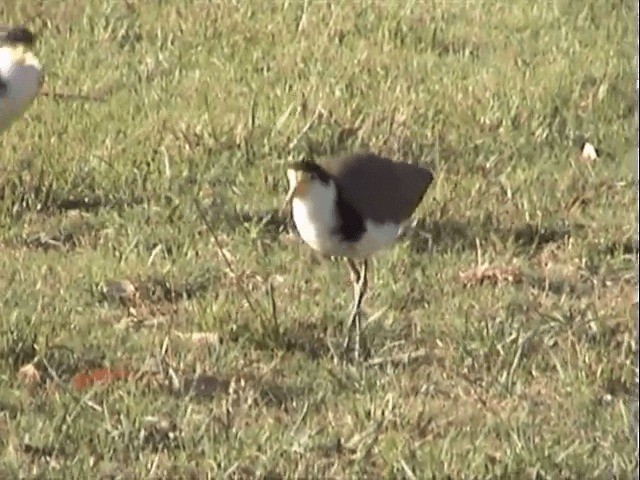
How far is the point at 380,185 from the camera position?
641 cm

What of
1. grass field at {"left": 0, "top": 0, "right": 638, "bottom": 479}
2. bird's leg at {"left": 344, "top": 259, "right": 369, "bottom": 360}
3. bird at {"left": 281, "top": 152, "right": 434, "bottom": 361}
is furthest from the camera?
bird at {"left": 281, "top": 152, "right": 434, "bottom": 361}

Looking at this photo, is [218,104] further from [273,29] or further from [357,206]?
[357,206]

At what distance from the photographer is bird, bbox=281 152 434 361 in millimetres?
6141

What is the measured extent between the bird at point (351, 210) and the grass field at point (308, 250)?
0.23 m

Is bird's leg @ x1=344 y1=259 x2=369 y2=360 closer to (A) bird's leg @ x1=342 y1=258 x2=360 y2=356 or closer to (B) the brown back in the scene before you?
(A) bird's leg @ x1=342 y1=258 x2=360 y2=356

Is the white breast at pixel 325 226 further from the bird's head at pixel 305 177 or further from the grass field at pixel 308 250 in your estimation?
the grass field at pixel 308 250

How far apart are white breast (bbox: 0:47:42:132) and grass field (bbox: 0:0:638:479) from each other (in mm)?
154

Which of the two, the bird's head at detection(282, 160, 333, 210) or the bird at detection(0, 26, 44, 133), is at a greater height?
the bird's head at detection(282, 160, 333, 210)

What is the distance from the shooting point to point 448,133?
26.8 feet

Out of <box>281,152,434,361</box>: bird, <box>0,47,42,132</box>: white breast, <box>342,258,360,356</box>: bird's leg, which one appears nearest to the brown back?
<box>281,152,434,361</box>: bird

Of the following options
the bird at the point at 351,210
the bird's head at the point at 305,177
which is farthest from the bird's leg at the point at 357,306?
the bird's head at the point at 305,177

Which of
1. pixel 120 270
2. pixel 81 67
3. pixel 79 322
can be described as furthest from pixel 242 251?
pixel 81 67

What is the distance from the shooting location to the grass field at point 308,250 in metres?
5.42

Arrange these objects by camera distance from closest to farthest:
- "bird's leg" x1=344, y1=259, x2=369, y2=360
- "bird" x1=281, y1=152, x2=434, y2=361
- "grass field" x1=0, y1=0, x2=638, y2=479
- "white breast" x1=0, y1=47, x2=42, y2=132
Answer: "grass field" x1=0, y1=0, x2=638, y2=479 < "bird's leg" x1=344, y1=259, x2=369, y2=360 < "bird" x1=281, y1=152, x2=434, y2=361 < "white breast" x1=0, y1=47, x2=42, y2=132
